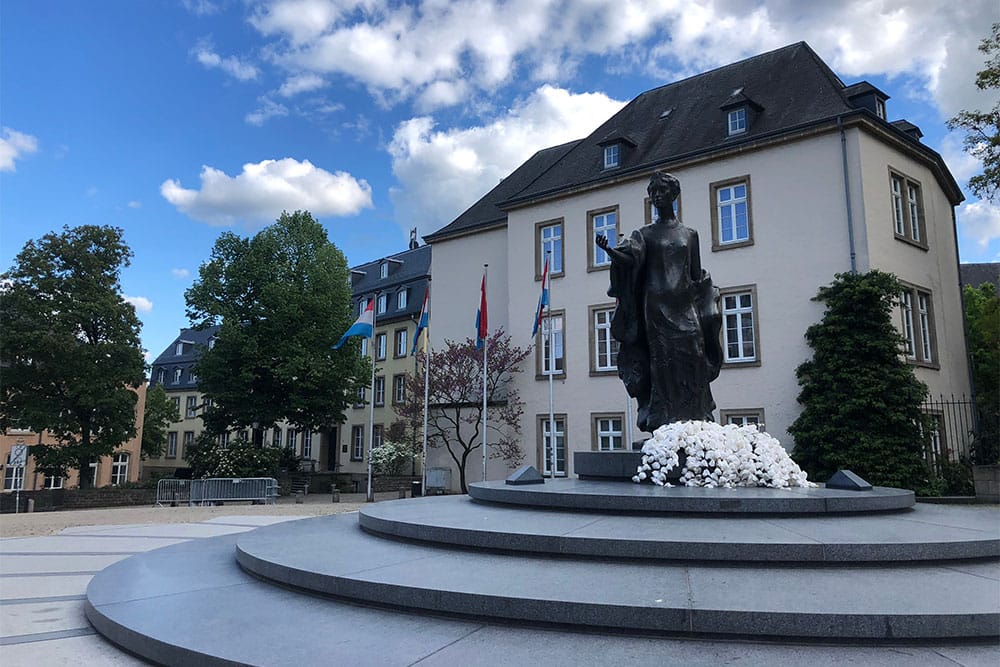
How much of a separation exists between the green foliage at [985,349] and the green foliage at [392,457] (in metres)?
23.5

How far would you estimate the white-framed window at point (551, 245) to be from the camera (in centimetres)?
2691

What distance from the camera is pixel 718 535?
17.7 feet

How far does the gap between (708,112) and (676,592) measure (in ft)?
79.5

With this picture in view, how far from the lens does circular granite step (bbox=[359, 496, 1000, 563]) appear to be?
16.5 feet

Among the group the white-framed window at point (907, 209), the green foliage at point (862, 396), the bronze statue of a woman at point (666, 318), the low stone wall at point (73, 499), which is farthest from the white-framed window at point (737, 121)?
the low stone wall at point (73, 499)

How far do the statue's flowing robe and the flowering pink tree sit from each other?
17.0 meters

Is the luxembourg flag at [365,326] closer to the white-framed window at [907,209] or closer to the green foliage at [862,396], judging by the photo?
the green foliage at [862,396]

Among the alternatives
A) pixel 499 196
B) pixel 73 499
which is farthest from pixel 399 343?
pixel 73 499

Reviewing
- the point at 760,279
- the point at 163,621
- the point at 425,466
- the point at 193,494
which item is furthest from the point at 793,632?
the point at 425,466

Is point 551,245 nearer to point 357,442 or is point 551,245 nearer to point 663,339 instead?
point 663,339

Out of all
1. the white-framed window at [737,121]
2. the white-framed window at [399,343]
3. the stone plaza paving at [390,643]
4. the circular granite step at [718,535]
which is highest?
the white-framed window at [737,121]

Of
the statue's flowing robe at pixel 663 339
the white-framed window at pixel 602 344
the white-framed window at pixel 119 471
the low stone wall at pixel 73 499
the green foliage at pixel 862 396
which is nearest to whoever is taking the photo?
the statue's flowing robe at pixel 663 339

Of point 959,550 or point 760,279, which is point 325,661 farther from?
point 760,279

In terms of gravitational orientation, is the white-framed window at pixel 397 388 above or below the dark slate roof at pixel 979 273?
below
